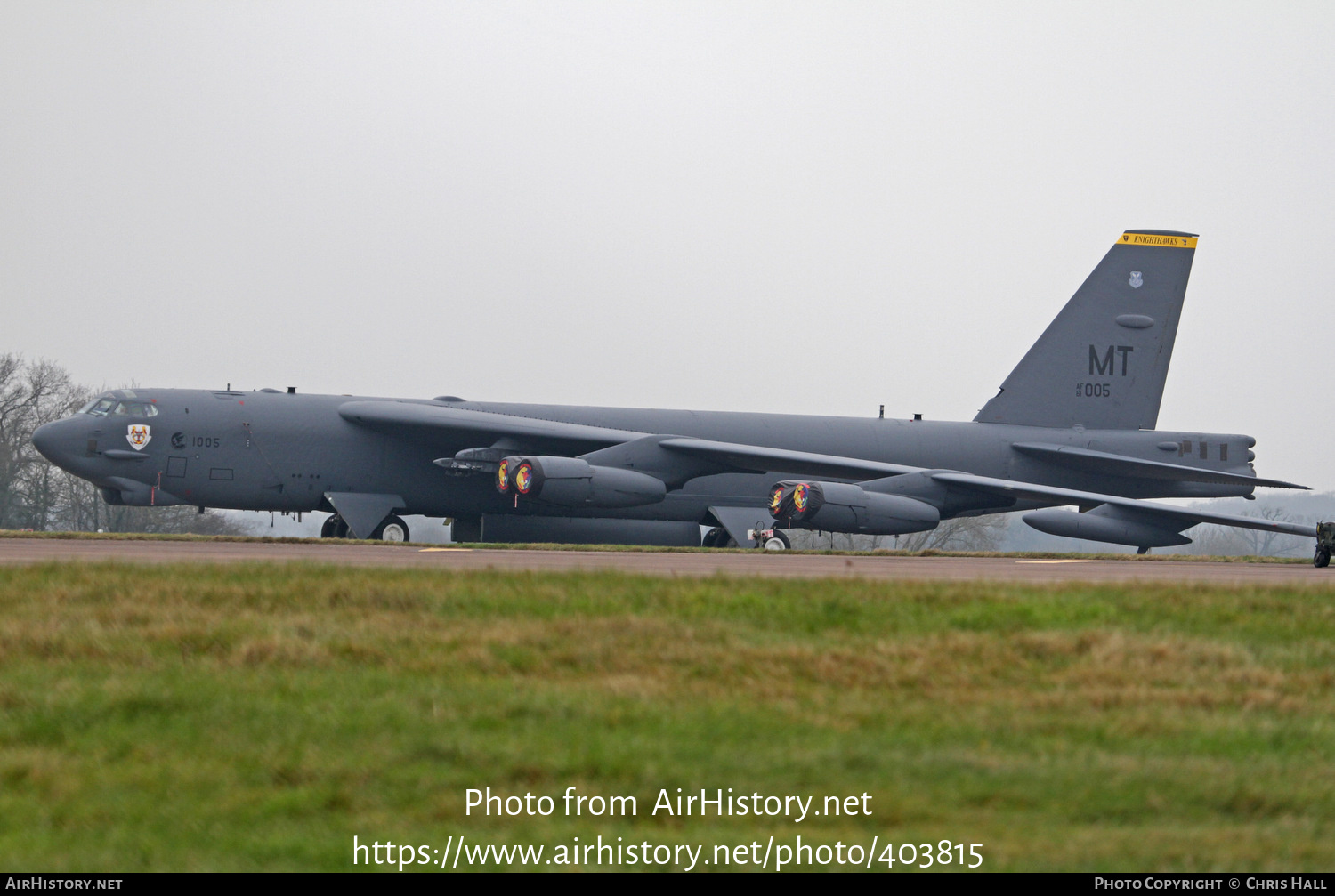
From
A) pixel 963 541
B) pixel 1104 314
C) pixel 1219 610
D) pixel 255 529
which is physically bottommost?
pixel 255 529

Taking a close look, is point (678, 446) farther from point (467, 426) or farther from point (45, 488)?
point (45, 488)

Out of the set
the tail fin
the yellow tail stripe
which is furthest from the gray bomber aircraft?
the yellow tail stripe

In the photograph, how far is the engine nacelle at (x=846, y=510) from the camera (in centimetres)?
2656

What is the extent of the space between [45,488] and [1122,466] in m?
45.9

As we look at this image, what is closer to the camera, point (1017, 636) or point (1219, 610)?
point (1017, 636)

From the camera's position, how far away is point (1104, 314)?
114 feet

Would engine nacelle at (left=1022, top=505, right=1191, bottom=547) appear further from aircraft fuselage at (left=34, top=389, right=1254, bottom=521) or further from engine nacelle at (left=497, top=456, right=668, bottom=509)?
engine nacelle at (left=497, top=456, right=668, bottom=509)

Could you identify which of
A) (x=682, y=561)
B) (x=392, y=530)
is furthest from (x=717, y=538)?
(x=682, y=561)

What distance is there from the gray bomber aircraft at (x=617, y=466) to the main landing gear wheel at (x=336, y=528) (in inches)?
32.9

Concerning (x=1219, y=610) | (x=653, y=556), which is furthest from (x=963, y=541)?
(x=1219, y=610)

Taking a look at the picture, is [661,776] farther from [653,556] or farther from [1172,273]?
[1172,273]

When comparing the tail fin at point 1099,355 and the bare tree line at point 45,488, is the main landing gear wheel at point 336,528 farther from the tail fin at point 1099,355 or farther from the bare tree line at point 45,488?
the bare tree line at point 45,488

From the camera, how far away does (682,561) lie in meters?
18.9

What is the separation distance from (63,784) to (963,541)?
81.4 m
